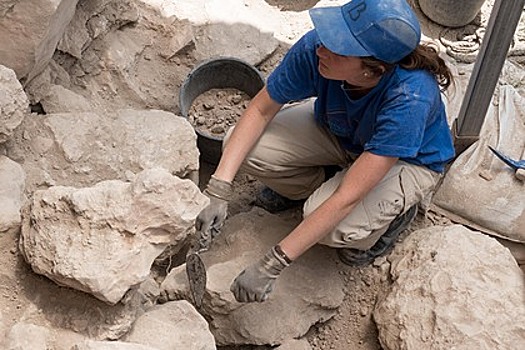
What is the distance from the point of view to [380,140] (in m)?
2.26

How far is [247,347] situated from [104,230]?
0.89 meters

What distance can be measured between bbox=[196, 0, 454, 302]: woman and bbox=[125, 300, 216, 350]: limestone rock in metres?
0.27

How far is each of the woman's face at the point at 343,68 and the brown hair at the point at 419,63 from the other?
0.08 ft

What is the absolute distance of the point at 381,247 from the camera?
2814 mm

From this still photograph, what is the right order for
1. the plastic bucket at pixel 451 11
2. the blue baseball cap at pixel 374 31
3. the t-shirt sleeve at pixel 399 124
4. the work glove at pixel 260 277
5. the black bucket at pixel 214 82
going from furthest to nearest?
the plastic bucket at pixel 451 11 < the black bucket at pixel 214 82 < the work glove at pixel 260 277 < the t-shirt sleeve at pixel 399 124 < the blue baseball cap at pixel 374 31

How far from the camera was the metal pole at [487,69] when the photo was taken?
2371mm

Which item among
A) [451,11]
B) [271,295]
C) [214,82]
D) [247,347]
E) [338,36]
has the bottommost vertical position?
[247,347]

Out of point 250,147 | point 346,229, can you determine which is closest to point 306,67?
point 250,147

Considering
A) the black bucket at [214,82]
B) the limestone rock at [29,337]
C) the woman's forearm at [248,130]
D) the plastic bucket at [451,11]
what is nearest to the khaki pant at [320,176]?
the woman's forearm at [248,130]

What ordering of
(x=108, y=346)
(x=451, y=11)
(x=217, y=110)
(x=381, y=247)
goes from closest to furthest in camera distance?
(x=108, y=346)
(x=381, y=247)
(x=217, y=110)
(x=451, y=11)

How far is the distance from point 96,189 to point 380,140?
88 cm

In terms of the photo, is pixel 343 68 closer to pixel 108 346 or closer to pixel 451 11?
pixel 108 346

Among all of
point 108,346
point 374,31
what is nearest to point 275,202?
point 374,31

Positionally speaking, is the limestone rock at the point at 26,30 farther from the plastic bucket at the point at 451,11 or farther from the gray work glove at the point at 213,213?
the plastic bucket at the point at 451,11
